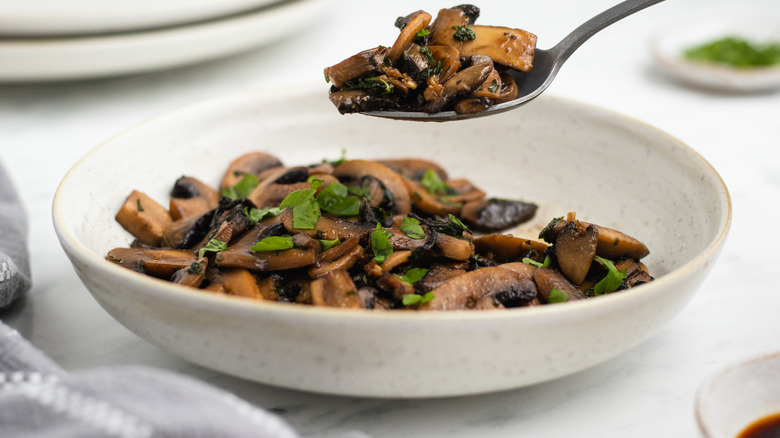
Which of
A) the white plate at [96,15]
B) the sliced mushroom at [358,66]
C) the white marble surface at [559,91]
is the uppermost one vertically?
the white plate at [96,15]

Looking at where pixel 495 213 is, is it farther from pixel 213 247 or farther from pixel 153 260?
pixel 153 260

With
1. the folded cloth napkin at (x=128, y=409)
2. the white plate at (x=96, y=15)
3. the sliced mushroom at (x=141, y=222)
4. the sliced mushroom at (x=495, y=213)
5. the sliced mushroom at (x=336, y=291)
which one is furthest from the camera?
the white plate at (x=96, y=15)

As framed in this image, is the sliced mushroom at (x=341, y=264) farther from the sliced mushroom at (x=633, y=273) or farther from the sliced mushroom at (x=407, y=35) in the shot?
the sliced mushroom at (x=633, y=273)

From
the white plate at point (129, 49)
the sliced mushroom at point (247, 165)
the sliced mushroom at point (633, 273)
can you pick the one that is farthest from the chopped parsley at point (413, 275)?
the white plate at point (129, 49)

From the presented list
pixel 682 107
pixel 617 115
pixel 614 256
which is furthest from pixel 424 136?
pixel 682 107

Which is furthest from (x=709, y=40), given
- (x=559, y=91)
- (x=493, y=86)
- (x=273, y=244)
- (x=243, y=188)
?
(x=273, y=244)

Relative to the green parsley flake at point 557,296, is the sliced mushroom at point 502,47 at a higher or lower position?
higher

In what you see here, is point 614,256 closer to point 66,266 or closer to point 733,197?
point 733,197
